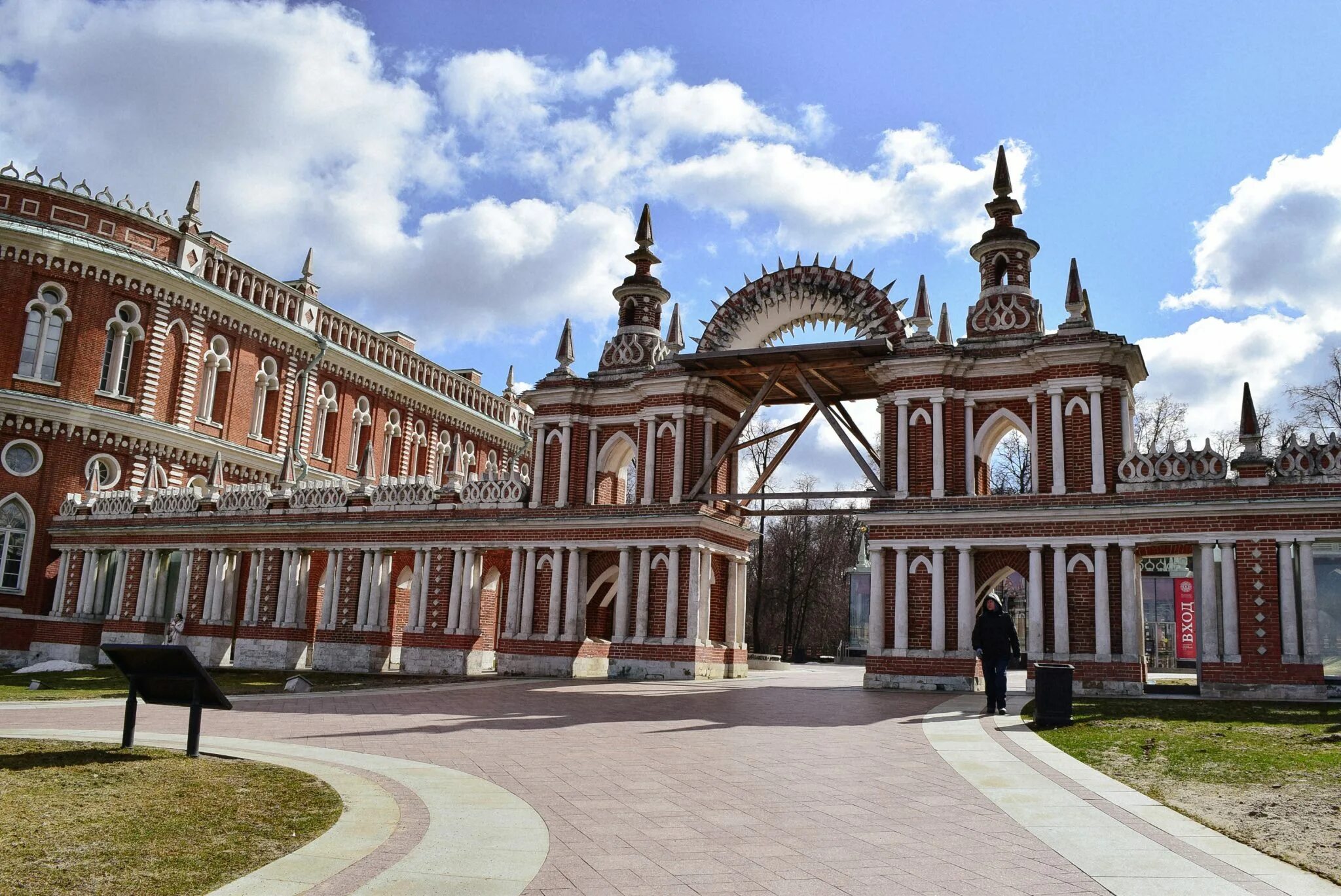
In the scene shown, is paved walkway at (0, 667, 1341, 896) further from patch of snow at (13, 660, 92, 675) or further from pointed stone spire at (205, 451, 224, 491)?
pointed stone spire at (205, 451, 224, 491)

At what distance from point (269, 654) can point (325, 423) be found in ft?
56.8

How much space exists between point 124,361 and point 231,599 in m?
11.5

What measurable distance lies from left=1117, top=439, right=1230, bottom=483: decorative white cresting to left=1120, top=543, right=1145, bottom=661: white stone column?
1665 mm

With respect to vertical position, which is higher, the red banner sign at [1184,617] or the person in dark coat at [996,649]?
the red banner sign at [1184,617]

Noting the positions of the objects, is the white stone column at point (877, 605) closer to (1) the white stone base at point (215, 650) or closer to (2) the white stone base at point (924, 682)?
(2) the white stone base at point (924, 682)

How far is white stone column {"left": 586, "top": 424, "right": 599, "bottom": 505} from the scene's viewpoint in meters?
31.1

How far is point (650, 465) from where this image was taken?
1173 inches

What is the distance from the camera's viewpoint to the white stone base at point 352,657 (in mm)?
32594

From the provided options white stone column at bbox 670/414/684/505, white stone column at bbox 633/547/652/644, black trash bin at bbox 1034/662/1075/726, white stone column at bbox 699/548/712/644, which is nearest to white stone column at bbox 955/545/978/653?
white stone column at bbox 699/548/712/644

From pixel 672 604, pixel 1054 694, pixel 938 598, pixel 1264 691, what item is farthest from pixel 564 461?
pixel 1264 691

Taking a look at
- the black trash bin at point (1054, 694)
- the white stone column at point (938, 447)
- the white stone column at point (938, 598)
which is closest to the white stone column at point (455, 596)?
the white stone column at point (938, 598)

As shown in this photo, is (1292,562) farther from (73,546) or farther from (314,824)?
(73,546)

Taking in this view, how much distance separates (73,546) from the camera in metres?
39.3

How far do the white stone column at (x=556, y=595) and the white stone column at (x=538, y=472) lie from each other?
6.16 feet
